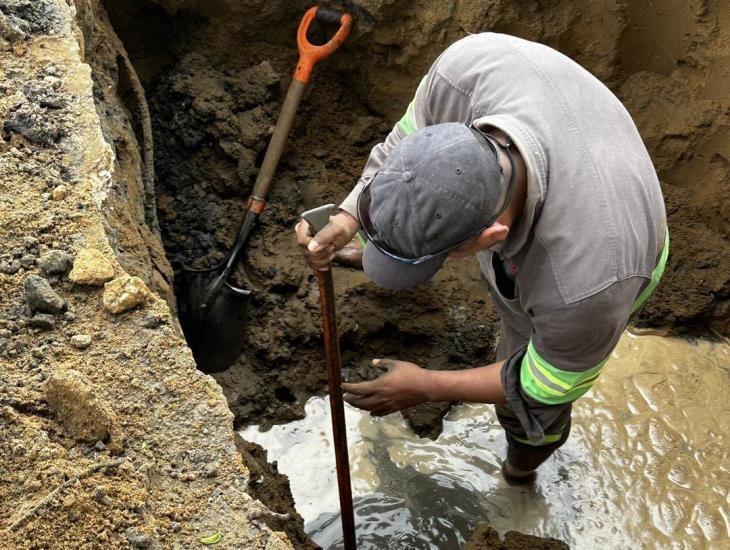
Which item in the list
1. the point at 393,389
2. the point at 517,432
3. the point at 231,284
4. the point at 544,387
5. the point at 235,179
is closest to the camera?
the point at 544,387

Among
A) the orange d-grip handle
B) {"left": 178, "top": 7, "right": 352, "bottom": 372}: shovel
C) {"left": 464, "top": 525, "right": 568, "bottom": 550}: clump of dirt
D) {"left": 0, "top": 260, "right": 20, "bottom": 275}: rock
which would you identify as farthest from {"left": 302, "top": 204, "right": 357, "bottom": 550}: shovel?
the orange d-grip handle

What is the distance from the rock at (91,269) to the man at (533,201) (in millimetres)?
617

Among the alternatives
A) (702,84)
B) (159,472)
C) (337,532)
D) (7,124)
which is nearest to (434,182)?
(159,472)

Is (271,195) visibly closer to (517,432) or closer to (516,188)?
(517,432)

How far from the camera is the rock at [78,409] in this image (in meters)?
1.50

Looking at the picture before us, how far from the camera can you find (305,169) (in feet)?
12.1

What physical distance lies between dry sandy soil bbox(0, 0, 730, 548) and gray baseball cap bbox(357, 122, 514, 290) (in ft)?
1.81

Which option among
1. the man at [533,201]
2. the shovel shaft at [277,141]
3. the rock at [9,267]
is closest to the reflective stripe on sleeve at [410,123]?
the man at [533,201]

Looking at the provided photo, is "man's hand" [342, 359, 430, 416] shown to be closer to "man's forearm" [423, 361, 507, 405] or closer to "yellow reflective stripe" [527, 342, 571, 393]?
"man's forearm" [423, 361, 507, 405]

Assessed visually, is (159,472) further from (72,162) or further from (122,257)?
(72,162)

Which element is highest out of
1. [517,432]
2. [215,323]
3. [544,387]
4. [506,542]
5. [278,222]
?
[544,387]

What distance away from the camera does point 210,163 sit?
3.51 meters

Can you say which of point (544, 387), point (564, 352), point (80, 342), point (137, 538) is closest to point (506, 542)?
point (544, 387)

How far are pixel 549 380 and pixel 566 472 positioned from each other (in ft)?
4.23
